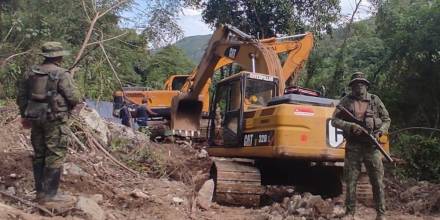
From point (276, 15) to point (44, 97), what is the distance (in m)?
16.5

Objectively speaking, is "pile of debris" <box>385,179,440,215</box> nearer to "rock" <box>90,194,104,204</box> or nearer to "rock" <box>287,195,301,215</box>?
"rock" <box>287,195,301,215</box>

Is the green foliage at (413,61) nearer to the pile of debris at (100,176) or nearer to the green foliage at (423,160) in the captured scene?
the green foliage at (423,160)

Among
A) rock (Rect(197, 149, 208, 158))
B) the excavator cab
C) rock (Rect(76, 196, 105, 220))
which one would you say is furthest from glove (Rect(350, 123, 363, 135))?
rock (Rect(197, 149, 208, 158))

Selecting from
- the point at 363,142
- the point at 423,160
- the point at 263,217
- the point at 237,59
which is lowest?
the point at 263,217

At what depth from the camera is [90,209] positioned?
5770 mm

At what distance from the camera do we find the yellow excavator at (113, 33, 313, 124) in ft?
41.4

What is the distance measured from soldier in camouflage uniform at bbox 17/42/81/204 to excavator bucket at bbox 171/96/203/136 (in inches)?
310

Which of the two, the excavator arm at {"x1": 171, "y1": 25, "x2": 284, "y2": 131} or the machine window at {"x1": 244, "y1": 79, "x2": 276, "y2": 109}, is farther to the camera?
the excavator arm at {"x1": 171, "y1": 25, "x2": 284, "y2": 131}

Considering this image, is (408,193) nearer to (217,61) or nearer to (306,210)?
(306,210)

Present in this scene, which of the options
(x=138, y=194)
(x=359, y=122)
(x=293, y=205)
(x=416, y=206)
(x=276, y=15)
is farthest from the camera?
(x=276, y=15)

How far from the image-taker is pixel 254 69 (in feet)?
35.3

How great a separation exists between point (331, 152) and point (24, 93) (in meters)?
4.06

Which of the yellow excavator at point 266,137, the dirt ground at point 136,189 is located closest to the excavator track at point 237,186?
the yellow excavator at point 266,137

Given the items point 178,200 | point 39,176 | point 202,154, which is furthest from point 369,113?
point 202,154
